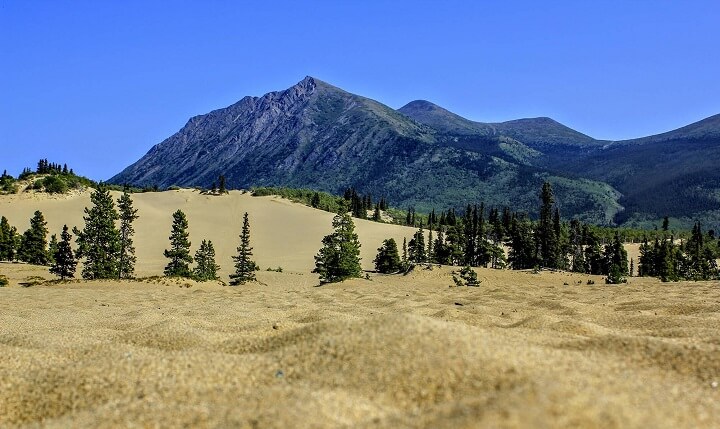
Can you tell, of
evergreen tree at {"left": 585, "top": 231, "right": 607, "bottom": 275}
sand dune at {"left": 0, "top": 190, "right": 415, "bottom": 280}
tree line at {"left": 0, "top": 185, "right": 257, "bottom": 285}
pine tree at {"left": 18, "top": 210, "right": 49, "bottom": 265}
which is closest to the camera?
tree line at {"left": 0, "top": 185, "right": 257, "bottom": 285}

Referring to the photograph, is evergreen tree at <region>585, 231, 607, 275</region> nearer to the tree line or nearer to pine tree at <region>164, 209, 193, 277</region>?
the tree line

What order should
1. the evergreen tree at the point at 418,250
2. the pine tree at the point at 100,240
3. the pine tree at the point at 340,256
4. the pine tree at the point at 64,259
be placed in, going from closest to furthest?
1. the pine tree at the point at 100,240
2. the pine tree at the point at 64,259
3. the pine tree at the point at 340,256
4. the evergreen tree at the point at 418,250

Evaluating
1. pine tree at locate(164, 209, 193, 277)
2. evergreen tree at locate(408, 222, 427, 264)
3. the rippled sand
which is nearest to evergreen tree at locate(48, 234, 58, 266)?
pine tree at locate(164, 209, 193, 277)

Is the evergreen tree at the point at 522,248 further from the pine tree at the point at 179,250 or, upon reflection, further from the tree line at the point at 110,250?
the pine tree at the point at 179,250

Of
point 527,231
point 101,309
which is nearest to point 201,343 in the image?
point 101,309

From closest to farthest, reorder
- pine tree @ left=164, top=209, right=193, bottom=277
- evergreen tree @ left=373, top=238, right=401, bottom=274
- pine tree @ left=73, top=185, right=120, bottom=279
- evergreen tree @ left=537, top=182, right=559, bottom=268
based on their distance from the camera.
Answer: pine tree @ left=73, top=185, right=120, bottom=279 → pine tree @ left=164, top=209, right=193, bottom=277 → evergreen tree @ left=537, top=182, right=559, bottom=268 → evergreen tree @ left=373, top=238, right=401, bottom=274

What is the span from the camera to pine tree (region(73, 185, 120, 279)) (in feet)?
146

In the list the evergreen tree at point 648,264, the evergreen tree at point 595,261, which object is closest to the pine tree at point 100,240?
the evergreen tree at point 648,264

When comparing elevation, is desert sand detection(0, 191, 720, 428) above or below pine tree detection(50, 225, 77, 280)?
above

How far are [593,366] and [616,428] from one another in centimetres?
255

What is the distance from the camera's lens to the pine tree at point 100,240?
44.4 m

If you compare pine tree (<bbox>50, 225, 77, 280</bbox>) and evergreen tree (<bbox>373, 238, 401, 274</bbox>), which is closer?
pine tree (<bbox>50, 225, 77, 280</bbox>)

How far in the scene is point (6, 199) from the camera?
9244 centimetres

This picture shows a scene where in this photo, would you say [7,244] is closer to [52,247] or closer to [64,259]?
[52,247]
